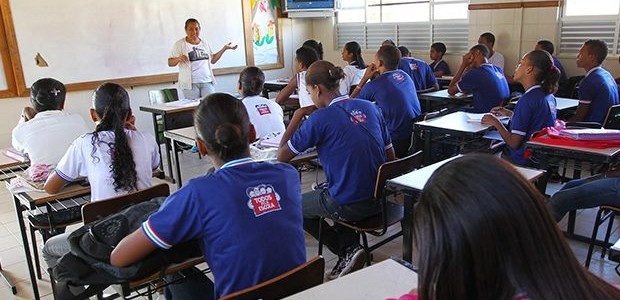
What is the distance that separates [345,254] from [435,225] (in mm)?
2230

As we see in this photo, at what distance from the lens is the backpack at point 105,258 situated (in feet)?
5.32

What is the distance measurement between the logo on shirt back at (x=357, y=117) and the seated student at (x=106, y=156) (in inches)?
41.9

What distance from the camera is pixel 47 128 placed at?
2.81 m

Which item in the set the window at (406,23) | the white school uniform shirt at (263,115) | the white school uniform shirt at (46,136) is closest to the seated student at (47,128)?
the white school uniform shirt at (46,136)

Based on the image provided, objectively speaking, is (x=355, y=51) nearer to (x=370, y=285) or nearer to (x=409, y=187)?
(x=409, y=187)

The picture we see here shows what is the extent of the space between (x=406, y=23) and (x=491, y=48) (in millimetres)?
1690

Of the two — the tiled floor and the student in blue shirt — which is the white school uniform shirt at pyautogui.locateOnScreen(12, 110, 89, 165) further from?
the student in blue shirt

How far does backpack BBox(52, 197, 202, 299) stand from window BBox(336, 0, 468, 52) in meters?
6.28

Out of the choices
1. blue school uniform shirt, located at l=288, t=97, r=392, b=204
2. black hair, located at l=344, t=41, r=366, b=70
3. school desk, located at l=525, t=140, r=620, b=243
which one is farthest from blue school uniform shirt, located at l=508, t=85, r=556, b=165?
black hair, located at l=344, t=41, r=366, b=70

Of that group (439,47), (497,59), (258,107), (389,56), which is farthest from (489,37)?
(258,107)

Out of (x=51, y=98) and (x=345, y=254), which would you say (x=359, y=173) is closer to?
(x=345, y=254)

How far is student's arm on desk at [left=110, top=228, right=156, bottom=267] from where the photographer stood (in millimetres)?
1541

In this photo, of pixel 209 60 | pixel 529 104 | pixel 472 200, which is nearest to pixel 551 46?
pixel 529 104

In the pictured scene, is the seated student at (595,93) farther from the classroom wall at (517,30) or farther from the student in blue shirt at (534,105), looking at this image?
the classroom wall at (517,30)
